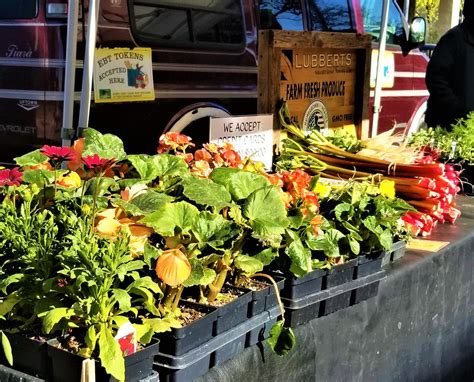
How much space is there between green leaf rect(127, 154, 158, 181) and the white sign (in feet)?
3.16

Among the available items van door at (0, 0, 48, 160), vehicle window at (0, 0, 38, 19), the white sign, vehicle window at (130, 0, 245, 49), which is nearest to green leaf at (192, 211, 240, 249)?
the white sign

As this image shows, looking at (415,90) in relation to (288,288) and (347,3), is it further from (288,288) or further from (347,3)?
(288,288)

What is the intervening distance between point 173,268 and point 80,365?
29cm

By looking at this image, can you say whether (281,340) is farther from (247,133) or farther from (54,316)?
(247,133)

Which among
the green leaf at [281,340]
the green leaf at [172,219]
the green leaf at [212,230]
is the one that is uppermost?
the green leaf at [172,219]

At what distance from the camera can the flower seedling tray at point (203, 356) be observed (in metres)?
1.49

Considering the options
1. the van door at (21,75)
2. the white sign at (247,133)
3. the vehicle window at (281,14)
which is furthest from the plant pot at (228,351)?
the vehicle window at (281,14)

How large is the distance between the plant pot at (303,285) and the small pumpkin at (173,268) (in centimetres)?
46

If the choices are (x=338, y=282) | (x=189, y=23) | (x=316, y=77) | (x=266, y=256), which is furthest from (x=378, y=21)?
(x=266, y=256)

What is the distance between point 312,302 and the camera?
6.49 ft

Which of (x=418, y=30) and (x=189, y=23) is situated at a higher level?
(x=418, y=30)

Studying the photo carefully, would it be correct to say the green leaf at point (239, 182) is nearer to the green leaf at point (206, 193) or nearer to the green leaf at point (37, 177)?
the green leaf at point (206, 193)

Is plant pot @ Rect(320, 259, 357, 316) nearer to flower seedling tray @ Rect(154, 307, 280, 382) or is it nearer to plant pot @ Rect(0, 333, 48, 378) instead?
flower seedling tray @ Rect(154, 307, 280, 382)

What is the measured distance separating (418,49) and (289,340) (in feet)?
22.2
